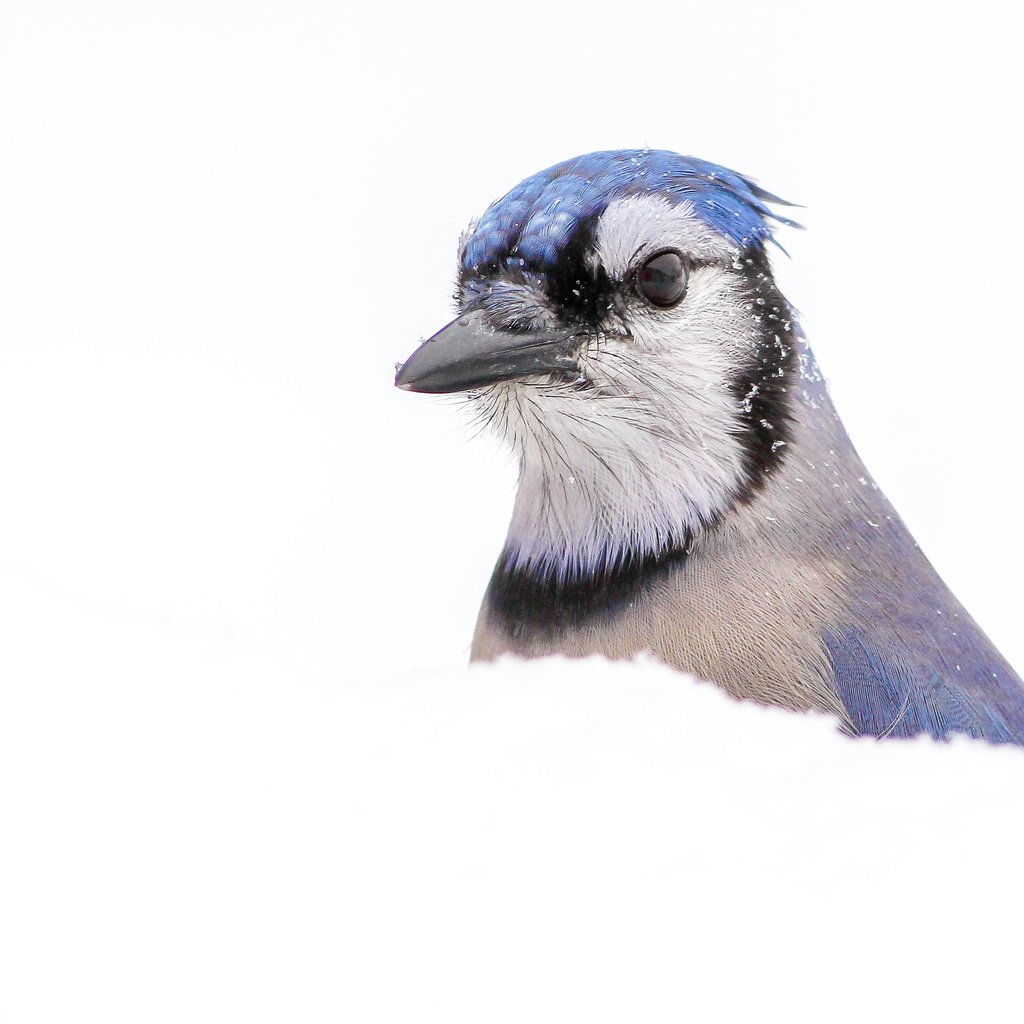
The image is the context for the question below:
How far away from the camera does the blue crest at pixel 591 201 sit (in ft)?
5.73

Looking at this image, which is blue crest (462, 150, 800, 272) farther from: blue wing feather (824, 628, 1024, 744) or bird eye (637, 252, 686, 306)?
blue wing feather (824, 628, 1024, 744)

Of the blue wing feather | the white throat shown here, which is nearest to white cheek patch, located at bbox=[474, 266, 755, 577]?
the white throat

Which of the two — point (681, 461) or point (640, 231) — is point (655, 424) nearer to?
point (681, 461)

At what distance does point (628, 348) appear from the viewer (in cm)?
176

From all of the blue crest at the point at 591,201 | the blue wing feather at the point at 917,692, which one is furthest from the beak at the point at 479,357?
the blue wing feather at the point at 917,692

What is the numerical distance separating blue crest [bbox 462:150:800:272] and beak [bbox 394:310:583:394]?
0.11 m

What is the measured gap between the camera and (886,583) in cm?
181

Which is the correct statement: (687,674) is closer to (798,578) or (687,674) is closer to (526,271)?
(798,578)

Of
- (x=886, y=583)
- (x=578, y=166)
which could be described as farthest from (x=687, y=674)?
(x=578, y=166)

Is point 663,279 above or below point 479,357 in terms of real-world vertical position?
above

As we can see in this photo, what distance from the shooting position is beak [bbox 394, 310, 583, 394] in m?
1.70

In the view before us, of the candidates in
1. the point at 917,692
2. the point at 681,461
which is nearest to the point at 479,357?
the point at 681,461

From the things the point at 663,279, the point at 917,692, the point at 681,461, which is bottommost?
the point at 917,692

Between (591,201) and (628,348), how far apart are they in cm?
21
